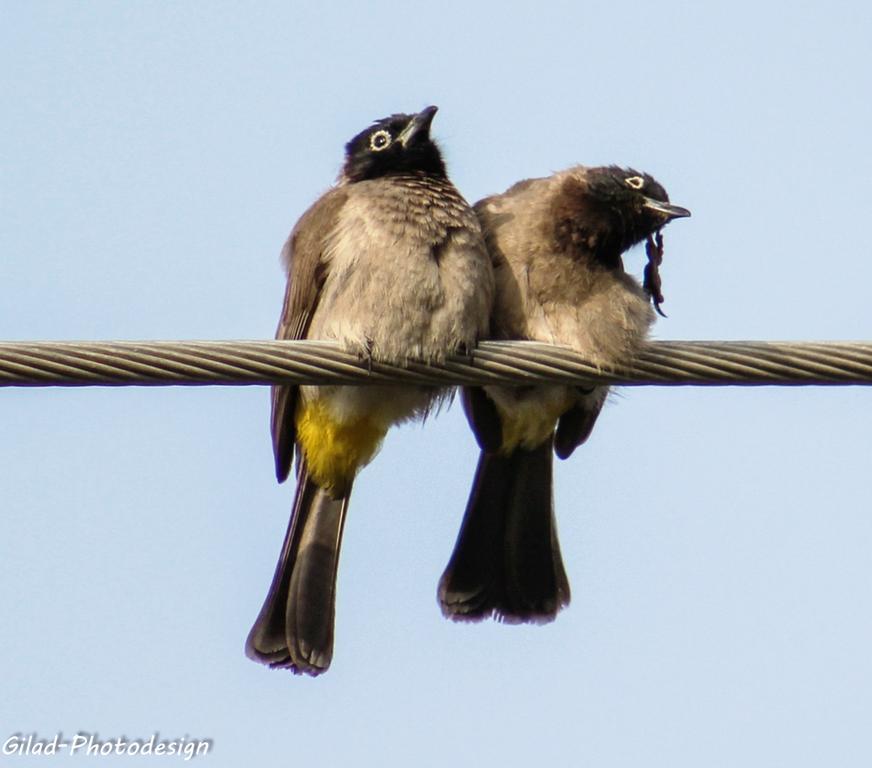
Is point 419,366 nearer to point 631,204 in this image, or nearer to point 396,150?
point 631,204

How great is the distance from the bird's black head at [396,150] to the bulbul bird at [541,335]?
0.32 meters

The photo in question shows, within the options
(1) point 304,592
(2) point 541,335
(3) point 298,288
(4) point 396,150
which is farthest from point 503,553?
(4) point 396,150

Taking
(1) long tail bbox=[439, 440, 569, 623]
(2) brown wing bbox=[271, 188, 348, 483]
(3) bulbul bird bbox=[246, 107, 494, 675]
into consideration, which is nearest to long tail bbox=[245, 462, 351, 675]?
(3) bulbul bird bbox=[246, 107, 494, 675]

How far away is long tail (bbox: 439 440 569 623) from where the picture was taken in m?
7.40

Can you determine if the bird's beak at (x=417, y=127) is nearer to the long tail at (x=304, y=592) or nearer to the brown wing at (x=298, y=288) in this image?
the brown wing at (x=298, y=288)

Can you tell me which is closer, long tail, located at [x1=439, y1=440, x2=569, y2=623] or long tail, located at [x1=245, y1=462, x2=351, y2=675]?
long tail, located at [x1=245, y1=462, x2=351, y2=675]

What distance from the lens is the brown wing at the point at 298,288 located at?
265 inches

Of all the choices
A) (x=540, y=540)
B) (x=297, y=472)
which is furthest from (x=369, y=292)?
(x=540, y=540)

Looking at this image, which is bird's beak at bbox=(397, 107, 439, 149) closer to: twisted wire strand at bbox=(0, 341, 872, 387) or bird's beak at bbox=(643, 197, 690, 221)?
bird's beak at bbox=(643, 197, 690, 221)

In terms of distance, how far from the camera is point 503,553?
7.46 meters

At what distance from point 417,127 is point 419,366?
5.36 feet

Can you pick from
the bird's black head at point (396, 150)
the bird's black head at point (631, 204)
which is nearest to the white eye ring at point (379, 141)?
the bird's black head at point (396, 150)

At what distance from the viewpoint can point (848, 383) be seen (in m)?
5.24

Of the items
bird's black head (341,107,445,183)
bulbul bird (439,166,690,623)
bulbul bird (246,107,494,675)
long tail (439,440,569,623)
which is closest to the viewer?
bulbul bird (246,107,494,675)
